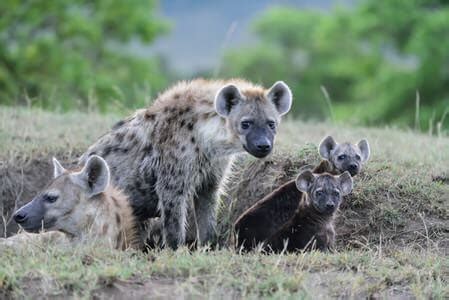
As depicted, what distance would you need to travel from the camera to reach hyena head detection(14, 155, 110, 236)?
6.00m

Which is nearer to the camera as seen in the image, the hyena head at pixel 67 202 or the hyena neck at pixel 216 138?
the hyena head at pixel 67 202

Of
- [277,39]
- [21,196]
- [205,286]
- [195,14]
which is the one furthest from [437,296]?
[195,14]

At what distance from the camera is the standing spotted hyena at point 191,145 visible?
256 inches

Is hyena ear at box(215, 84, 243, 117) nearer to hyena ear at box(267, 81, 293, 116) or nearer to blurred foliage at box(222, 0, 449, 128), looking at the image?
hyena ear at box(267, 81, 293, 116)

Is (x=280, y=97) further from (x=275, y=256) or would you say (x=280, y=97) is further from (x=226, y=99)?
(x=275, y=256)

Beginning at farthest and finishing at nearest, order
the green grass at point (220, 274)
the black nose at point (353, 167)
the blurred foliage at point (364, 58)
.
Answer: the blurred foliage at point (364, 58), the black nose at point (353, 167), the green grass at point (220, 274)

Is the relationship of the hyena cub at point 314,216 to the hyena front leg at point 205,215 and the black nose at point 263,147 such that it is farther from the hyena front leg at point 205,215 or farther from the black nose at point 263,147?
the hyena front leg at point 205,215

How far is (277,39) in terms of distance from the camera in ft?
138

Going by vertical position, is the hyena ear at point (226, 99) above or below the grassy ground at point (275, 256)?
above

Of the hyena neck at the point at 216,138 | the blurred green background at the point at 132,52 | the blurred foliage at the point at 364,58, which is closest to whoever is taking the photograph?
the hyena neck at the point at 216,138

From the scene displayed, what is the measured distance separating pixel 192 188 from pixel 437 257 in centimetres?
168

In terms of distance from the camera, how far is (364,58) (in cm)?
2956

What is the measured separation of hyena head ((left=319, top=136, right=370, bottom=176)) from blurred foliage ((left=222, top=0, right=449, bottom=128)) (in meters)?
2.36

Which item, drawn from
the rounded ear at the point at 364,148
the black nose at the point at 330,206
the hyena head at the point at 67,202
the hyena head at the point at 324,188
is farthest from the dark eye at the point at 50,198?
the rounded ear at the point at 364,148
